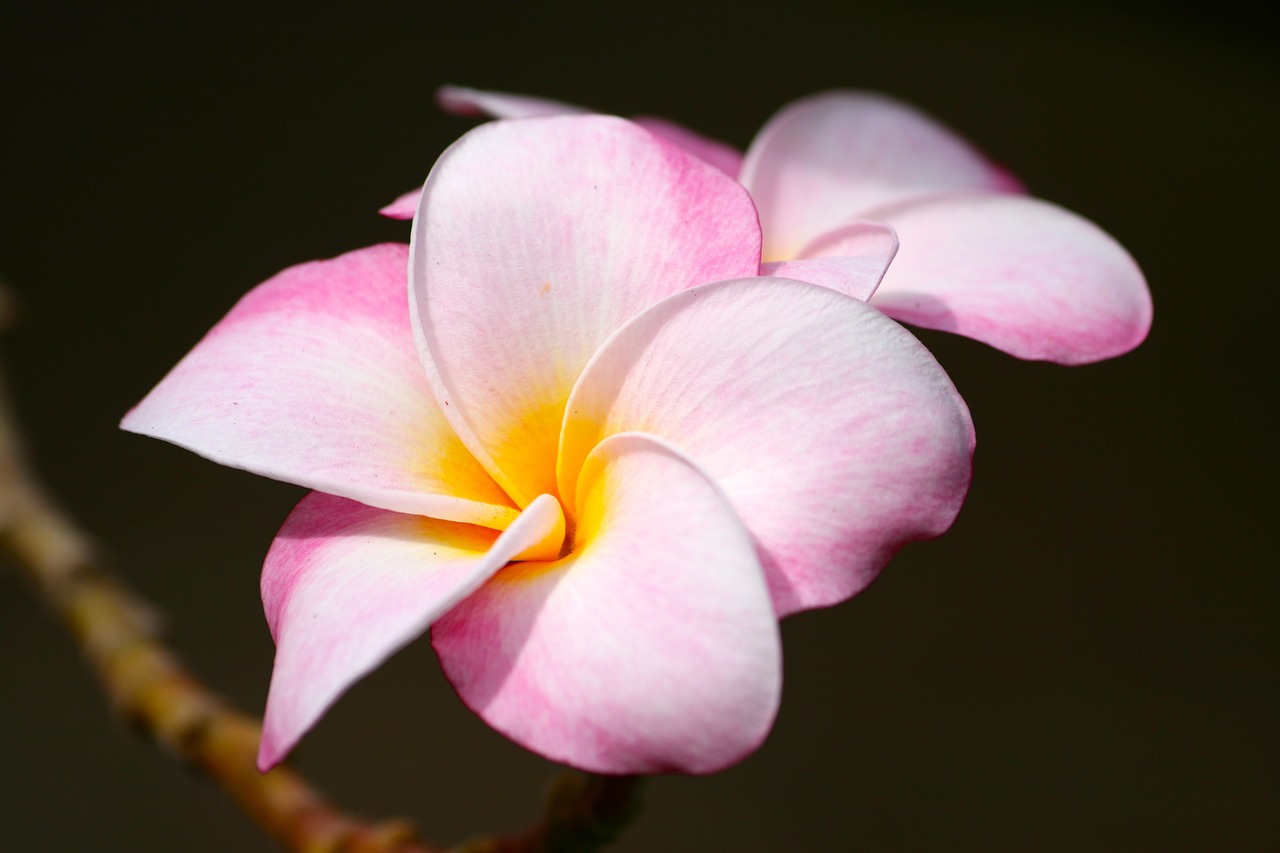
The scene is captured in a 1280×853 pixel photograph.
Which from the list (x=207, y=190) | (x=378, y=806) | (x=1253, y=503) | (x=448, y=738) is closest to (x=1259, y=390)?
(x=1253, y=503)

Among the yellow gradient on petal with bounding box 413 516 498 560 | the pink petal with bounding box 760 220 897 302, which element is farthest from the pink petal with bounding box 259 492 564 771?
the pink petal with bounding box 760 220 897 302

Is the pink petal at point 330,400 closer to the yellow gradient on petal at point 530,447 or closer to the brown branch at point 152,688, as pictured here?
the yellow gradient on petal at point 530,447

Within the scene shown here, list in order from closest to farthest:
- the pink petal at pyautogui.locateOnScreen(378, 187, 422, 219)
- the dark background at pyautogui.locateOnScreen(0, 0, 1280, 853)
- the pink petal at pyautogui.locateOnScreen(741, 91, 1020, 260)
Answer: the pink petal at pyautogui.locateOnScreen(378, 187, 422, 219) → the pink petal at pyautogui.locateOnScreen(741, 91, 1020, 260) → the dark background at pyautogui.locateOnScreen(0, 0, 1280, 853)

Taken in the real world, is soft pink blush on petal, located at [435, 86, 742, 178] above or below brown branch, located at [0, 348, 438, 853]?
above

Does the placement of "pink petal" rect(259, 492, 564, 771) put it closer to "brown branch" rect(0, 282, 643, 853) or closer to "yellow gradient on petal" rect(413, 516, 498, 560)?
"yellow gradient on petal" rect(413, 516, 498, 560)

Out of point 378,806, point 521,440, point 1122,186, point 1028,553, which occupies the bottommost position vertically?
point 378,806

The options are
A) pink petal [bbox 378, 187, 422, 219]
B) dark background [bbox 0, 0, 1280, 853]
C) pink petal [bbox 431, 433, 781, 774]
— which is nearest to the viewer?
pink petal [bbox 431, 433, 781, 774]

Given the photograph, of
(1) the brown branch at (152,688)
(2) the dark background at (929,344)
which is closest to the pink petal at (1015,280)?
(1) the brown branch at (152,688)

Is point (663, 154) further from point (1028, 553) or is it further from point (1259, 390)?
point (1259, 390)
